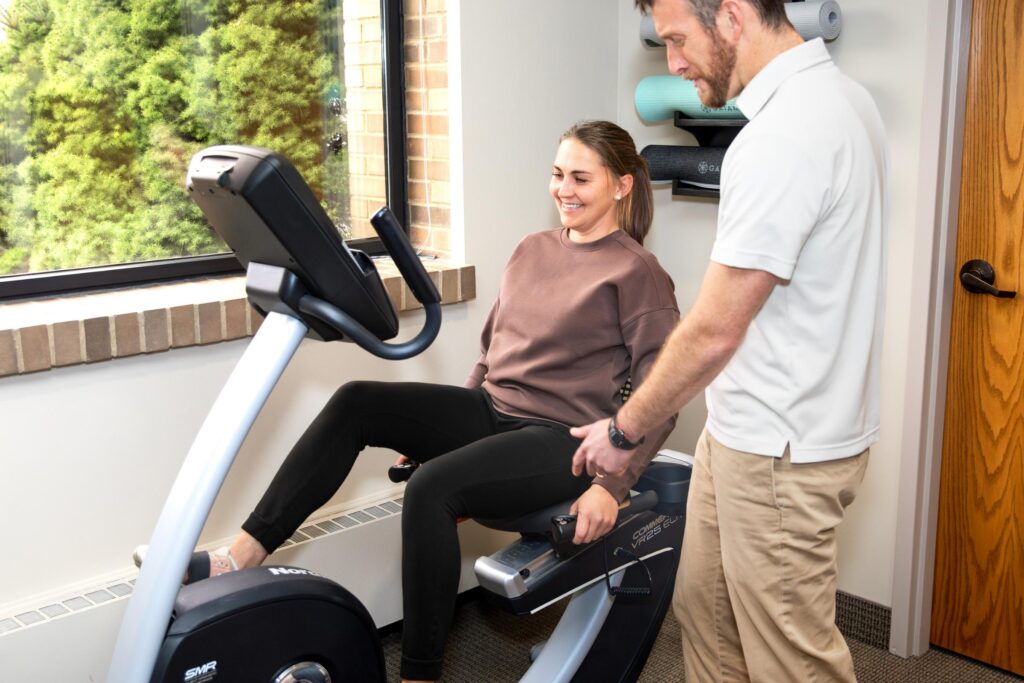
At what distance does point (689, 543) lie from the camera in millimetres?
1792

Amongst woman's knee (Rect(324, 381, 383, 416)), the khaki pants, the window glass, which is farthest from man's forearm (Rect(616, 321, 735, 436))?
the window glass

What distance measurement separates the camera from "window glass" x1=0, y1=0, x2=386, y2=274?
2287 mm

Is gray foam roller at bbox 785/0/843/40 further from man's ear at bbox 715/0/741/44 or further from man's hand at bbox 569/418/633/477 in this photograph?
man's hand at bbox 569/418/633/477

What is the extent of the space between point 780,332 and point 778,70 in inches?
15.3

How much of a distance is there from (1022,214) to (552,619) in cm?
157

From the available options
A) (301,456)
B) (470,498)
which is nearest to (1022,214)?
(470,498)

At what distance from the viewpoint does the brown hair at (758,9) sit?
1.55 meters

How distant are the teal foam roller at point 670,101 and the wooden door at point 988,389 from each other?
1.99 ft

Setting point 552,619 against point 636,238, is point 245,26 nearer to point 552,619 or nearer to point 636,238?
point 636,238

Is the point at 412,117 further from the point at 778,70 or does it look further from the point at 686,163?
the point at 778,70

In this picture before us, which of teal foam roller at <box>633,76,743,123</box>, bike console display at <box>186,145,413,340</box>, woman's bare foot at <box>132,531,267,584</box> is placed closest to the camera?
bike console display at <box>186,145,413,340</box>

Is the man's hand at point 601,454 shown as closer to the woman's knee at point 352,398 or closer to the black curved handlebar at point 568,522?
the black curved handlebar at point 568,522

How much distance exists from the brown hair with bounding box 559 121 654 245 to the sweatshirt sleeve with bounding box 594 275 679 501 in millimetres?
210

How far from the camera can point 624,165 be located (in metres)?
2.39
